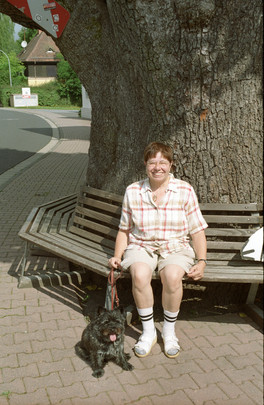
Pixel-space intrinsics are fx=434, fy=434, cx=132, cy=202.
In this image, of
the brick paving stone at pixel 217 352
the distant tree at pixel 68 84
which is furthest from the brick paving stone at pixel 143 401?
the distant tree at pixel 68 84

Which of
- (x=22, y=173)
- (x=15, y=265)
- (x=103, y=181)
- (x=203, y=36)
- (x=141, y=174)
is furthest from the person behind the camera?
(x=22, y=173)

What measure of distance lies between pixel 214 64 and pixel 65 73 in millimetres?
58291

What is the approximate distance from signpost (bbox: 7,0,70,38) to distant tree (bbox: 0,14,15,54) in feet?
259

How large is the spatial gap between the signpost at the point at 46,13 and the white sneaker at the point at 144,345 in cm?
328

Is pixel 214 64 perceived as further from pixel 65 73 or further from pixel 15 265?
pixel 65 73

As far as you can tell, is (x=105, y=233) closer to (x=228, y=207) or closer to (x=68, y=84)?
(x=228, y=207)

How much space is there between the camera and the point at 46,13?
457 centimetres

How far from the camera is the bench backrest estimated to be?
386 cm

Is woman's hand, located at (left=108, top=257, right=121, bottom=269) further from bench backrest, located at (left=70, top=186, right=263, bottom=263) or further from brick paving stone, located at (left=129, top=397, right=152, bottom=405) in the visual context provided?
brick paving stone, located at (left=129, top=397, right=152, bottom=405)

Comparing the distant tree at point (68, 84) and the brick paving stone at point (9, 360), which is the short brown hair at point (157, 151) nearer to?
the brick paving stone at point (9, 360)

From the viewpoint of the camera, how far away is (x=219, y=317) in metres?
3.96

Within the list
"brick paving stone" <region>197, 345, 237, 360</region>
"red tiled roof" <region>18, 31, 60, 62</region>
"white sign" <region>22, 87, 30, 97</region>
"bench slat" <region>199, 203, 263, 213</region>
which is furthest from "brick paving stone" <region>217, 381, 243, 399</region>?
"red tiled roof" <region>18, 31, 60, 62</region>

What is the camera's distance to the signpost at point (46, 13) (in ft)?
14.8

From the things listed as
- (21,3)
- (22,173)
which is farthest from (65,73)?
(21,3)
